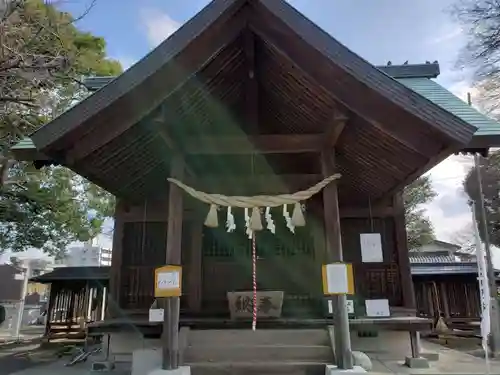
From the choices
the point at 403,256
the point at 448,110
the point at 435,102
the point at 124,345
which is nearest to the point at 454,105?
the point at 435,102

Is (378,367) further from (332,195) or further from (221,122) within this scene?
(221,122)

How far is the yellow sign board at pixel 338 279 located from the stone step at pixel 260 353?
102 cm

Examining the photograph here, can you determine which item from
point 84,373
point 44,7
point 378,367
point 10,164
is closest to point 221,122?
point 378,367

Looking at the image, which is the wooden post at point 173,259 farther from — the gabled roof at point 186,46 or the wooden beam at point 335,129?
the wooden beam at point 335,129

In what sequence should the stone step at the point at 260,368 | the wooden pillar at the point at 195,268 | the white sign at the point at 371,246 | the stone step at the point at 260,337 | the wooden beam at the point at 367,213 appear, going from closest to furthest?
the stone step at the point at 260,368
the stone step at the point at 260,337
the wooden pillar at the point at 195,268
the white sign at the point at 371,246
the wooden beam at the point at 367,213

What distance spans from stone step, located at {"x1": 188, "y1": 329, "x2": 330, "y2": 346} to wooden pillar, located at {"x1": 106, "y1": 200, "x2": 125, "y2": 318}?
2.37 meters

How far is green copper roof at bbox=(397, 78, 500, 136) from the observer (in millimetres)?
4805

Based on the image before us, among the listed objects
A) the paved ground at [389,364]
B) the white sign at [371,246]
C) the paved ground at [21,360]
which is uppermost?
the white sign at [371,246]

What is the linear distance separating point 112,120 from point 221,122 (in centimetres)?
200

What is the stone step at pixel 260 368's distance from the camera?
4926 mm

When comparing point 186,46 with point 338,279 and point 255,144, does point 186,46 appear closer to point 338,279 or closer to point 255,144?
point 255,144

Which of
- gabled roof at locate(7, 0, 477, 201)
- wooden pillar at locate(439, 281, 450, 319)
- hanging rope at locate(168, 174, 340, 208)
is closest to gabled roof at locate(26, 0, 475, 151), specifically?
gabled roof at locate(7, 0, 477, 201)

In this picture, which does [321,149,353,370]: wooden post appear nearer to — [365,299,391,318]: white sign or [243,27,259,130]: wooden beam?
[243,27,259,130]: wooden beam

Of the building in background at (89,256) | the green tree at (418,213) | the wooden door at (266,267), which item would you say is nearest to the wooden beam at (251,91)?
the wooden door at (266,267)
